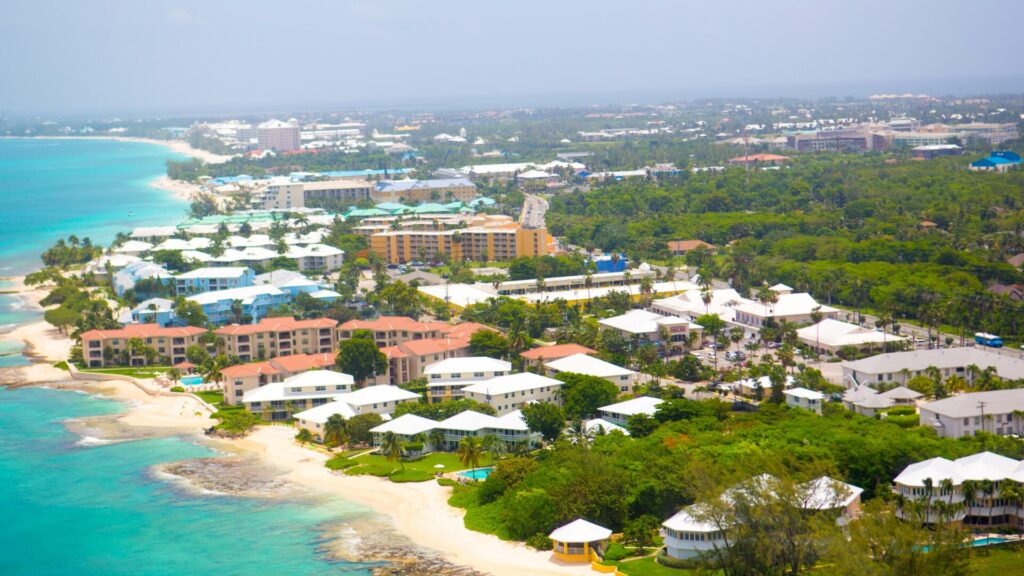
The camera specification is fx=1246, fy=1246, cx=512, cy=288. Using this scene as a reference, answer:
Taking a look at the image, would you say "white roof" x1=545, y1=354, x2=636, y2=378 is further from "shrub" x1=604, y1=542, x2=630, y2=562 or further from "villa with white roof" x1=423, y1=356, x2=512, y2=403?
"shrub" x1=604, y1=542, x2=630, y2=562

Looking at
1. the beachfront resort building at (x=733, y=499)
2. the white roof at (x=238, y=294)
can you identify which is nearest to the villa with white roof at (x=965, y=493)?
the beachfront resort building at (x=733, y=499)

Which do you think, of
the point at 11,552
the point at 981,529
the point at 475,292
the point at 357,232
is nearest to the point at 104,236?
the point at 357,232

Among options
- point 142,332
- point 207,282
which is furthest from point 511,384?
point 207,282

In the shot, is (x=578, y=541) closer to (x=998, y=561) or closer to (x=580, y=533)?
(x=580, y=533)

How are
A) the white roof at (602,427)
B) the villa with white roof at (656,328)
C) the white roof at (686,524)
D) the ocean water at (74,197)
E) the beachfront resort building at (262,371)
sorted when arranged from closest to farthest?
1. the white roof at (686,524)
2. the white roof at (602,427)
3. the beachfront resort building at (262,371)
4. the villa with white roof at (656,328)
5. the ocean water at (74,197)

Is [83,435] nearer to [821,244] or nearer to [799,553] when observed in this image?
[799,553]

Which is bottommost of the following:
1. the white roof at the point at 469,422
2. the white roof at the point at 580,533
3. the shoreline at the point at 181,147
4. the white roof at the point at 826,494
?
the white roof at the point at 580,533

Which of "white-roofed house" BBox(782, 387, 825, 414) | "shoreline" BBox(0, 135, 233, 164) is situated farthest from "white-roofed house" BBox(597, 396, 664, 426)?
"shoreline" BBox(0, 135, 233, 164)

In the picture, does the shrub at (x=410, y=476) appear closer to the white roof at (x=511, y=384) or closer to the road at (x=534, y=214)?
the white roof at (x=511, y=384)
